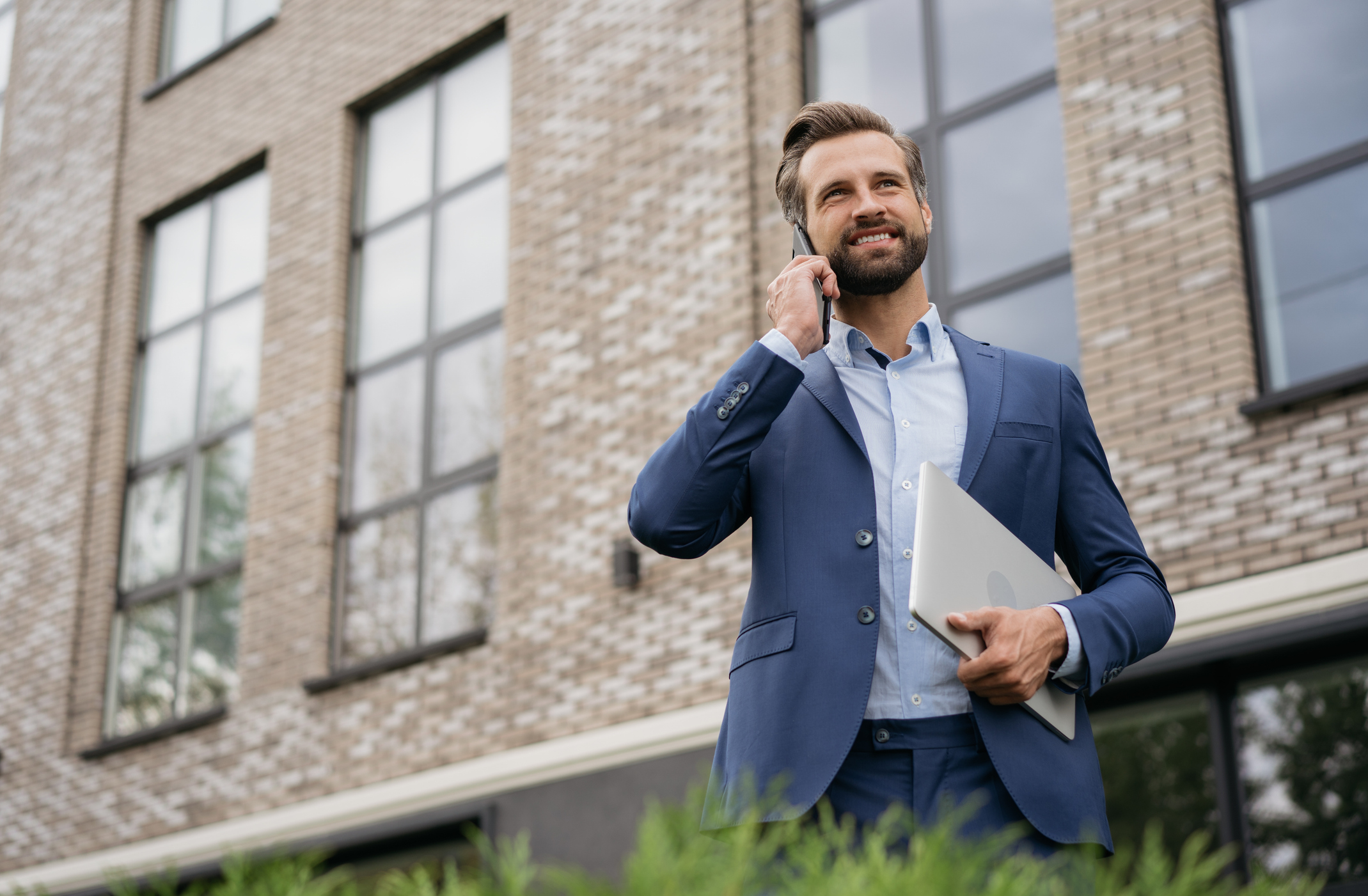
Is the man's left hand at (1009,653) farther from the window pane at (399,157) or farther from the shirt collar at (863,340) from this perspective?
→ the window pane at (399,157)

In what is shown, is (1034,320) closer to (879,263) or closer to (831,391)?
(879,263)

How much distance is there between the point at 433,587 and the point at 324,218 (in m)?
Answer: 3.36

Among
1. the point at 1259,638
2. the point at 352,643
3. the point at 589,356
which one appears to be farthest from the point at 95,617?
the point at 1259,638

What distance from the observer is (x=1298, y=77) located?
769cm

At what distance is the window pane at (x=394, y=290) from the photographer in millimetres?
11828

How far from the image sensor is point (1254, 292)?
7.49m

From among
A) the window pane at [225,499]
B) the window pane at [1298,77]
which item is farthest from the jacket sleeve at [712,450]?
the window pane at [225,499]

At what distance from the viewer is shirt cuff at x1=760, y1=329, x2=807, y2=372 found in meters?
2.53

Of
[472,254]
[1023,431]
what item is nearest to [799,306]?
[1023,431]

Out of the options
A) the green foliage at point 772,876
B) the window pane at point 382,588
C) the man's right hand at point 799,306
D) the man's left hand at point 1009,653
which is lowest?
A: the green foliage at point 772,876

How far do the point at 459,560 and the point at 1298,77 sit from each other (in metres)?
6.24

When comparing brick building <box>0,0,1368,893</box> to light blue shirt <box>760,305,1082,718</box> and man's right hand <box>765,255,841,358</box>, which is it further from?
man's right hand <box>765,255,841,358</box>

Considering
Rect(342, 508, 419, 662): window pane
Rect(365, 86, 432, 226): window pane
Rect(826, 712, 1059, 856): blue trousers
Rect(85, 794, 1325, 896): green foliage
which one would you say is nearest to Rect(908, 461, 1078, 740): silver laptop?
Rect(826, 712, 1059, 856): blue trousers

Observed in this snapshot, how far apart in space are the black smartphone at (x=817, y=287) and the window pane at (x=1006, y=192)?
576 cm
